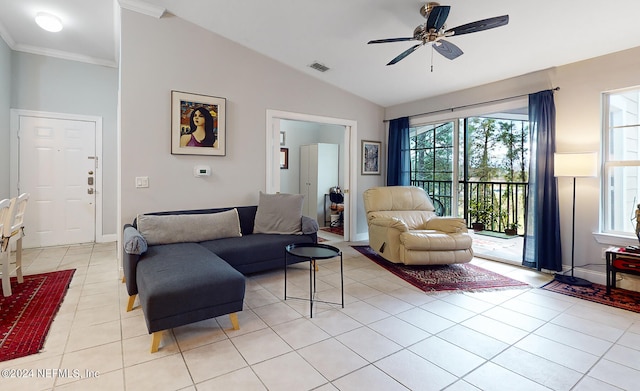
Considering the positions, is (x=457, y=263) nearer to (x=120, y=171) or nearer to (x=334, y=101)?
(x=334, y=101)

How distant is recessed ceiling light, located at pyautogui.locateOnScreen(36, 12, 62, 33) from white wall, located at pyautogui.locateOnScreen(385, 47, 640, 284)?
229 inches

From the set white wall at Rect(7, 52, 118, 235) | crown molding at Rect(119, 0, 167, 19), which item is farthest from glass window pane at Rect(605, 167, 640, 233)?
white wall at Rect(7, 52, 118, 235)

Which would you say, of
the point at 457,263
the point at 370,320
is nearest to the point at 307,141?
the point at 457,263

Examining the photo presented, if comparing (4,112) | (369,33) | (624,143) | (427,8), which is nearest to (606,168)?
(624,143)

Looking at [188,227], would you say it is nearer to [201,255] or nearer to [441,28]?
[201,255]

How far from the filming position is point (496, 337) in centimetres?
231

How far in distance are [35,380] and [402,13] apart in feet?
12.9

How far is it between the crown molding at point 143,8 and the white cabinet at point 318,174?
137 inches

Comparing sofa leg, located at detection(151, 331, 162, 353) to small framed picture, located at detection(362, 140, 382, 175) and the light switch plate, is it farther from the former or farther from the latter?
small framed picture, located at detection(362, 140, 382, 175)

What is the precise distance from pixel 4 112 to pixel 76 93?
922 mm

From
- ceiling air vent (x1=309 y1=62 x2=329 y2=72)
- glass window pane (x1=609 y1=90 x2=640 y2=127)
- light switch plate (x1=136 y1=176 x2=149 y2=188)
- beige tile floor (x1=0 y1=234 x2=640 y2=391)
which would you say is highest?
ceiling air vent (x1=309 y1=62 x2=329 y2=72)

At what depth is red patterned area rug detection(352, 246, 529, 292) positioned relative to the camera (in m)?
3.32

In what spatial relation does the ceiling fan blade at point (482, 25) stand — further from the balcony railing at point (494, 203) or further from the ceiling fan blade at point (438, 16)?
the balcony railing at point (494, 203)

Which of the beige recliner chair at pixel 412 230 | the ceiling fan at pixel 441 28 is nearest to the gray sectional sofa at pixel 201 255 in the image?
the beige recliner chair at pixel 412 230
